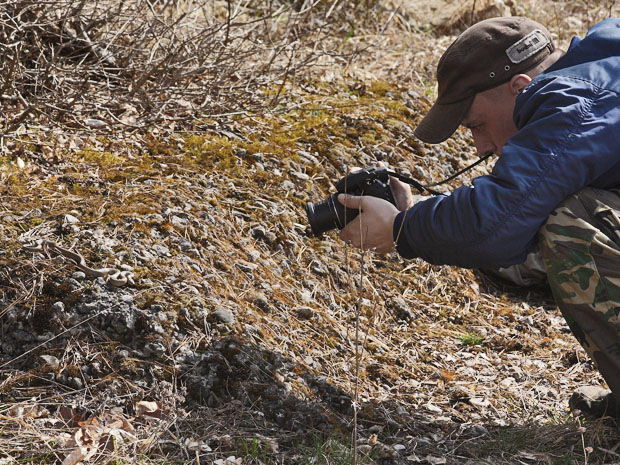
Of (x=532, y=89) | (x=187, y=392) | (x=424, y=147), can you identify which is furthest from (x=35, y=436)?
(x=424, y=147)

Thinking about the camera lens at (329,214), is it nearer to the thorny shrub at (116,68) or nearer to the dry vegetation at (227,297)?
the dry vegetation at (227,297)

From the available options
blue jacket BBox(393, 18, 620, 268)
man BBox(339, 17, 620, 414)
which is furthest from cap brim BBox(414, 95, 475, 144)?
blue jacket BBox(393, 18, 620, 268)

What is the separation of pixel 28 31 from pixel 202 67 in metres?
0.92

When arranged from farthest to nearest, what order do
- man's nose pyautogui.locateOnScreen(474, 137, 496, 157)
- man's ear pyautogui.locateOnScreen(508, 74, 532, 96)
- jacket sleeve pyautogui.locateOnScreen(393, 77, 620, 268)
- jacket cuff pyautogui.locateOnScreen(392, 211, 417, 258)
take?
man's nose pyautogui.locateOnScreen(474, 137, 496, 157), man's ear pyautogui.locateOnScreen(508, 74, 532, 96), jacket cuff pyautogui.locateOnScreen(392, 211, 417, 258), jacket sleeve pyautogui.locateOnScreen(393, 77, 620, 268)

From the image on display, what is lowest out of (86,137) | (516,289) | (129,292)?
(516,289)

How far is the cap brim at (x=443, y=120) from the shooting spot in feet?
9.20

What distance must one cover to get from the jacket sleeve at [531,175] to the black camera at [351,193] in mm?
340

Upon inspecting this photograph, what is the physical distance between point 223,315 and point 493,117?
1323mm

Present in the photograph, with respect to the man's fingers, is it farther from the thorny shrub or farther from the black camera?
the thorny shrub

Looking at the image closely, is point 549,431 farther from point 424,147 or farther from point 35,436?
point 424,147

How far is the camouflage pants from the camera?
2.30 m

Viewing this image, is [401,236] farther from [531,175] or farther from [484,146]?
[484,146]

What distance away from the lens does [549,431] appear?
2641 millimetres

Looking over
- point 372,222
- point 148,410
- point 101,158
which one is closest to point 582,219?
point 372,222
